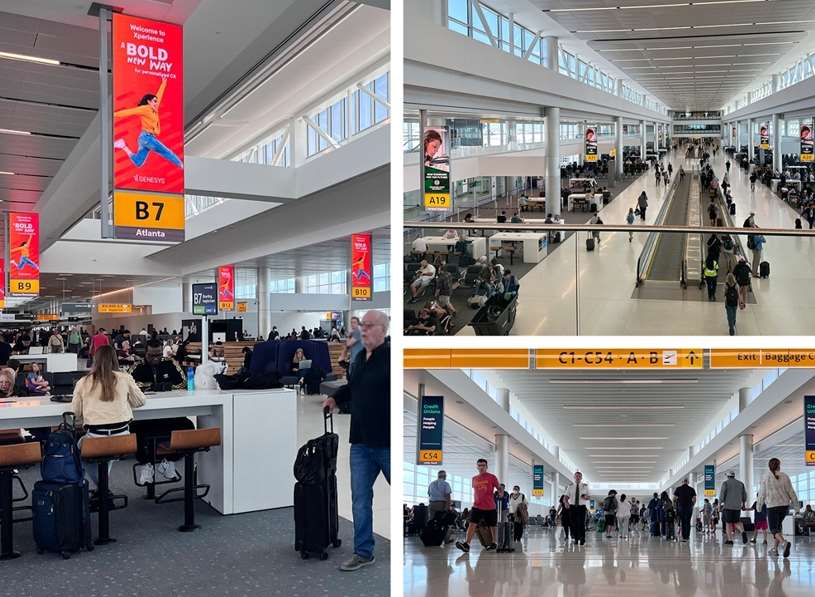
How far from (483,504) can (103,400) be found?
6.19 m

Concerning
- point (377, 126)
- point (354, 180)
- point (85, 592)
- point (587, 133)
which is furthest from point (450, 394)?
point (587, 133)

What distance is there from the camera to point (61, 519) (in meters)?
4.61

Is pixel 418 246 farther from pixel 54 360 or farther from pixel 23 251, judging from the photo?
pixel 23 251

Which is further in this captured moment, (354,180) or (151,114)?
(354,180)

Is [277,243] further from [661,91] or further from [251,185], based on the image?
[661,91]

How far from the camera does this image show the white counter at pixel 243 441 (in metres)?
5.58

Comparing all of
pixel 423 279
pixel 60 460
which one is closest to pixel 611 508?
pixel 60 460

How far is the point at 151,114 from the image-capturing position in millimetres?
6266

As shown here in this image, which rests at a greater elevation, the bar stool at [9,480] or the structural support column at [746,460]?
the bar stool at [9,480]

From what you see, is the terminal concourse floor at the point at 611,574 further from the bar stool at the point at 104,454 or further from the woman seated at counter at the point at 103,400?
the woman seated at counter at the point at 103,400

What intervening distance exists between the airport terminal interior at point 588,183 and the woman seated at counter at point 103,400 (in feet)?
7.57

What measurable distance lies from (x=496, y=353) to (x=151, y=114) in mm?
4335

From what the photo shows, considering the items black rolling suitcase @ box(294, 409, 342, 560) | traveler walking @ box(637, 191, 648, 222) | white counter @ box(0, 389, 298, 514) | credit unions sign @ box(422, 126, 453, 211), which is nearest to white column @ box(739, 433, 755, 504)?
traveler walking @ box(637, 191, 648, 222)

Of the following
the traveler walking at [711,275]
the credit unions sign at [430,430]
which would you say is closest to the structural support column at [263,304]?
the credit unions sign at [430,430]
